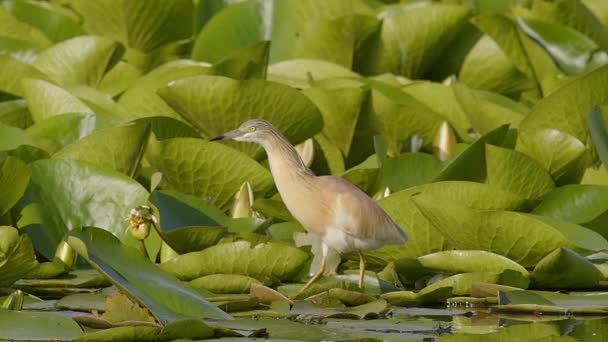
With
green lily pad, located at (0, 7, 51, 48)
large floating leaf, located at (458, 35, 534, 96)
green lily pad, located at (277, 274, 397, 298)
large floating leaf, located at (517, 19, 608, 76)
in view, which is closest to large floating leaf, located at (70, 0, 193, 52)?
green lily pad, located at (0, 7, 51, 48)

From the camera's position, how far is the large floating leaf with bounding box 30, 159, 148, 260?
14.0 ft

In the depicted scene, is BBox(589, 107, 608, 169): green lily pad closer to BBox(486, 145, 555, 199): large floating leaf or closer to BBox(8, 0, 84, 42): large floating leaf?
BBox(486, 145, 555, 199): large floating leaf

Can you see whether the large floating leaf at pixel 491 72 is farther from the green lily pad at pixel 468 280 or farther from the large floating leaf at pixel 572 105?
the green lily pad at pixel 468 280

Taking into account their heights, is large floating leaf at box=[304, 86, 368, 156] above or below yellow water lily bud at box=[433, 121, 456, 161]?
above

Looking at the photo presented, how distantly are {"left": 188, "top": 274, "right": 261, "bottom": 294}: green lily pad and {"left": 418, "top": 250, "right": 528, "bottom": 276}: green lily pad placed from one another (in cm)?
56

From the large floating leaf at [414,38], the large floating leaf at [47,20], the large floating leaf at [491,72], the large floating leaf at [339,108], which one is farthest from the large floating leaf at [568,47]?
the large floating leaf at [47,20]

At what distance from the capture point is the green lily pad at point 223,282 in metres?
3.81

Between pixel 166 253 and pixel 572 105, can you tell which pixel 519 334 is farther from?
pixel 572 105

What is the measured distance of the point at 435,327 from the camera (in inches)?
135

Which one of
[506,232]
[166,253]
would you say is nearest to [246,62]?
[166,253]

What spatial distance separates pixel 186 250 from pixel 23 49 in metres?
2.23

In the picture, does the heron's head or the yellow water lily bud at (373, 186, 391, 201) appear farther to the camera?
the yellow water lily bud at (373, 186, 391, 201)

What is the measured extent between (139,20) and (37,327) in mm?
3430

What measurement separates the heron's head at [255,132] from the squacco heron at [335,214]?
14 centimetres
